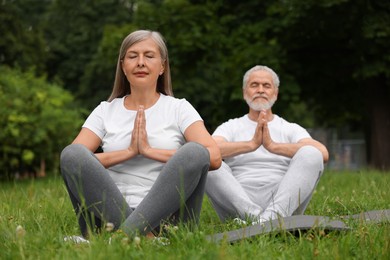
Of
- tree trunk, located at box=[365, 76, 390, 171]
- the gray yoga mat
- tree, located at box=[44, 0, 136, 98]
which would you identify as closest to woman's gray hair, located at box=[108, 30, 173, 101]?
the gray yoga mat

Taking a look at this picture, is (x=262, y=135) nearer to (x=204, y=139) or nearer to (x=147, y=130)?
(x=204, y=139)

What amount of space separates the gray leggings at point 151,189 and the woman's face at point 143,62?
27.3 inches

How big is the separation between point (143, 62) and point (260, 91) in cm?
137

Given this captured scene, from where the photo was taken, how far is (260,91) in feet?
17.3

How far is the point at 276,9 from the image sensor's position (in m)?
16.5

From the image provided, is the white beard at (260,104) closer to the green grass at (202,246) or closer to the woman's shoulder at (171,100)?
the woman's shoulder at (171,100)

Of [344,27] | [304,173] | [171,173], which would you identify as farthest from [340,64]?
[171,173]

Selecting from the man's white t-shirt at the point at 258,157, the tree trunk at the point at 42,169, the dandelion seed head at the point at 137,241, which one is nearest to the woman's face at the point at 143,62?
the man's white t-shirt at the point at 258,157

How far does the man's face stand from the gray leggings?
5.13 ft

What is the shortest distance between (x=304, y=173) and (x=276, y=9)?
A: 40.7 feet

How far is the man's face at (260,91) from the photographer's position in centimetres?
528

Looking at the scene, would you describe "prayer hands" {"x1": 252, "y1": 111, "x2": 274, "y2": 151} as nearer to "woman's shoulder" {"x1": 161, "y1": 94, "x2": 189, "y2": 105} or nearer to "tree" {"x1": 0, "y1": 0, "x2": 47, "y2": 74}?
"woman's shoulder" {"x1": 161, "y1": 94, "x2": 189, "y2": 105}

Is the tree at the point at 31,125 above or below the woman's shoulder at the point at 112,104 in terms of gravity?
below

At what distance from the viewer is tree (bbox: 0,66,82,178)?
1339cm
